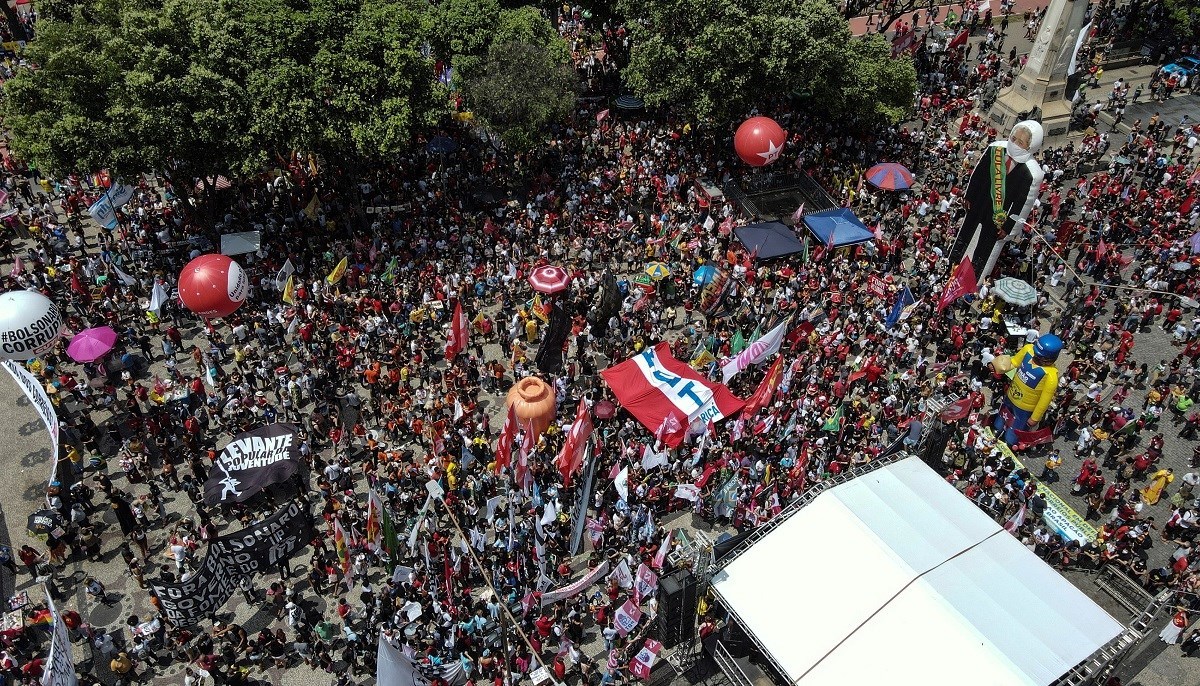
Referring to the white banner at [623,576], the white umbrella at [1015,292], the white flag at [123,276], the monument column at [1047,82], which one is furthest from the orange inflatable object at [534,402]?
the monument column at [1047,82]

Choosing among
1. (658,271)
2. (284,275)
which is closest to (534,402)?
(658,271)

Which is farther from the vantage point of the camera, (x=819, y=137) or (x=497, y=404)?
(x=819, y=137)

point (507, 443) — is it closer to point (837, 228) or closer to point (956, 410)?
point (956, 410)

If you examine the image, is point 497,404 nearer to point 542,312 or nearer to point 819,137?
point 542,312

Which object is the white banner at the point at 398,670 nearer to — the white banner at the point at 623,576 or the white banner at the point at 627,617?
the white banner at the point at 627,617

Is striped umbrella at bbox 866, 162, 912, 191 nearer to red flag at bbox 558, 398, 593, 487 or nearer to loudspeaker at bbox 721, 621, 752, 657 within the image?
red flag at bbox 558, 398, 593, 487

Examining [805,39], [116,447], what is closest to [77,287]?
[116,447]
